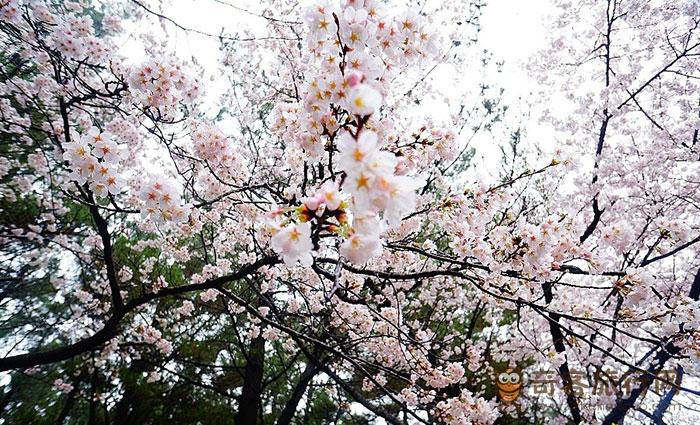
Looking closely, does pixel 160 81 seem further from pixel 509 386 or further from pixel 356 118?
pixel 509 386

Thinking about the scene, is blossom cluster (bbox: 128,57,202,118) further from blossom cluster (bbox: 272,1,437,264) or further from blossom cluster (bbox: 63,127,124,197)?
blossom cluster (bbox: 272,1,437,264)

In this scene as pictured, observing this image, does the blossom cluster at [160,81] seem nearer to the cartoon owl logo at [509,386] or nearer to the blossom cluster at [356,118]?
the blossom cluster at [356,118]

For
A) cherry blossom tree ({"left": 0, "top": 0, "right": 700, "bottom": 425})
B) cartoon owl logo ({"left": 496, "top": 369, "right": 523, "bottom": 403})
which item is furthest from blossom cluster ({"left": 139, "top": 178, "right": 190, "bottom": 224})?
cartoon owl logo ({"left": 496, "top": 369, "right": 523, "bottom": 403})

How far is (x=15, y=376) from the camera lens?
27.8 feet

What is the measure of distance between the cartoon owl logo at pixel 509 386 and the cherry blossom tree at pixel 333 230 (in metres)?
0.21

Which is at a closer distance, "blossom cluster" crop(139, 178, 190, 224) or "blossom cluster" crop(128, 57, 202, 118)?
"blossom cluster" crop(139, 178, 190, 224)

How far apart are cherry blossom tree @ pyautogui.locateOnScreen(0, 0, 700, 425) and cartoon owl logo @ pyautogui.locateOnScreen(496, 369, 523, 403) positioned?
8.4 inches

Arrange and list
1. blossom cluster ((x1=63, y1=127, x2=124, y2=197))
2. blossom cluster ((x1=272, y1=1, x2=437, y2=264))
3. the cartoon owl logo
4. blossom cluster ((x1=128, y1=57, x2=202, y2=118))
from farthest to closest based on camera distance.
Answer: the cartoon owl logo
blossom cluster ((x1=128, y1=57, x2=202, y2=118))
blossom cluster ((x1=63, y1=127, x2=124, y2=197))
blossom cluster ((x1=272, y1=1, x2=437, y2=264))

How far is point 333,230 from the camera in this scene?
45.7 inches

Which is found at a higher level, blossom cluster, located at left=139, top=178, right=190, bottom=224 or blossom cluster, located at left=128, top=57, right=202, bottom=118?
blossom cluster, located at left=128, top=57, right=202, bottom=118

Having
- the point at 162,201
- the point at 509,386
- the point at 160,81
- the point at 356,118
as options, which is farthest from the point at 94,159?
the point at 509,386

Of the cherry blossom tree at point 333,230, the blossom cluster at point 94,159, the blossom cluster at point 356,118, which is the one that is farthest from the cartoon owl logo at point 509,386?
the blossom cluster at point 94,159

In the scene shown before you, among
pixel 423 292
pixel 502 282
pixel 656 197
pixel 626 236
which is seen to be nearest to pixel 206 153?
pixel 502 282

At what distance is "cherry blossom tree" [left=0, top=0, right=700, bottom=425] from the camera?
6.21 ft
